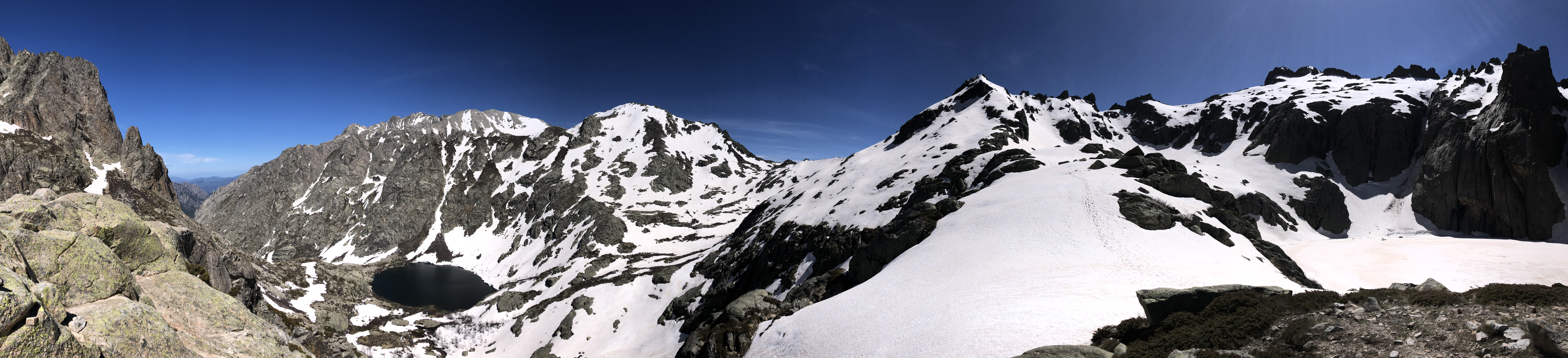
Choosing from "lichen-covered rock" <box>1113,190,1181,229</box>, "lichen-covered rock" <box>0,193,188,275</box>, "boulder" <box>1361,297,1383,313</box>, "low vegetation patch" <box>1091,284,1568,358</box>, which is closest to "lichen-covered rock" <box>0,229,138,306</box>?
"lichen-covered rock" <box>0,193,188,275</box>

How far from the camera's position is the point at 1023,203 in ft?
112

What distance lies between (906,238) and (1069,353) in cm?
2212

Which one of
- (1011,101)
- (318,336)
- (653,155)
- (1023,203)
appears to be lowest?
(318,336)

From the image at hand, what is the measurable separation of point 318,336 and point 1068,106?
520 feet

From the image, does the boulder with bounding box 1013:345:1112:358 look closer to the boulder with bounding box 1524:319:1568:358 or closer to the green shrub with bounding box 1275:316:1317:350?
the green shrub with bounding box 1275:316:1317:350

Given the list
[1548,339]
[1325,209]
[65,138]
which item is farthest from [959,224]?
[65,138]

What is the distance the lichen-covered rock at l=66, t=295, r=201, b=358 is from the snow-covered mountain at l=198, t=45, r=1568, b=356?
19.0 m

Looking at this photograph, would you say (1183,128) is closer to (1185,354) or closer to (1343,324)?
(1343,324)

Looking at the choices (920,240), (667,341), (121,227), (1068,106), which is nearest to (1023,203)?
(920,240)

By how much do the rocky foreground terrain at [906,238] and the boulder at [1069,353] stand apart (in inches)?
5.8

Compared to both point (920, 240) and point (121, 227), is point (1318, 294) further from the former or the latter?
point (121, 227)

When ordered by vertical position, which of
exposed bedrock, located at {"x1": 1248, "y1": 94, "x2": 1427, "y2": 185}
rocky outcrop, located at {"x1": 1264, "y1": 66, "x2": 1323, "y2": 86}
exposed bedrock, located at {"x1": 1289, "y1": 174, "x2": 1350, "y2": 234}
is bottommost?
exposed bedrock, located at {"x1": 1289, "y1": 174, "x2": 1350, "y2": 234}

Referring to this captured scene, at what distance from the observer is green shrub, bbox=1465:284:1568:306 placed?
403 inches

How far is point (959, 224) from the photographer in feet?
112
